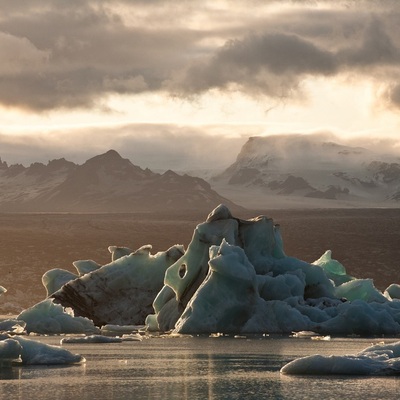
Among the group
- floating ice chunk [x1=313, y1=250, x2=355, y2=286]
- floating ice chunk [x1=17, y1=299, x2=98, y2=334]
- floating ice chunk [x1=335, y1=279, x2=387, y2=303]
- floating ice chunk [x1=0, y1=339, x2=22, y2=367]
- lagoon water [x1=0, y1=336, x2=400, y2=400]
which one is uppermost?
floating ice chunk [x1=313, y1=250, x2=355, y2=286]

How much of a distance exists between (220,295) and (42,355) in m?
11.6

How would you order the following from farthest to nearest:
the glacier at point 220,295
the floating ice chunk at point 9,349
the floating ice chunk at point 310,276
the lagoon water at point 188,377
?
the floating ice chunk at point 310,276 < the glacier at point 220,295 < the floating ice chunk at point 9,349 < the lagoon water at point 188,377

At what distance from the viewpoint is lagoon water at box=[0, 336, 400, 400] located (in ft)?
69.5

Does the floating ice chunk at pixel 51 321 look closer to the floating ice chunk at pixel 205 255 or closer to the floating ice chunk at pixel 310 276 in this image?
the floating ice chunk at pixel 205 255

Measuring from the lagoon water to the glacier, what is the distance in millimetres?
4077

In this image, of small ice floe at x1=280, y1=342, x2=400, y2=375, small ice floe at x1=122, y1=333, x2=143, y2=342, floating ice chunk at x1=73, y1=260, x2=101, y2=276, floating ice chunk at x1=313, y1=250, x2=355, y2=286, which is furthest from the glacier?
small ice floe at x1=280, y1=342, x2=400, y2=375

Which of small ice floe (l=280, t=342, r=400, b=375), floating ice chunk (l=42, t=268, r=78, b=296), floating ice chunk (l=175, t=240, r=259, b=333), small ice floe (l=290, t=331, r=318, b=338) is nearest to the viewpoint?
small ice floe (l=280, t=342, r=400, b=375)

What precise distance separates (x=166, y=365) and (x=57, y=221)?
388 feet

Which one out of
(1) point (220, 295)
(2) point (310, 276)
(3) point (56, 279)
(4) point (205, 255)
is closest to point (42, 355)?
(1) point (220, 295)

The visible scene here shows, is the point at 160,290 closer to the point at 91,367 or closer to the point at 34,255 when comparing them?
the point at 91,367

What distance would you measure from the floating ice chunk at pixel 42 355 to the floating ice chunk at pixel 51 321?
13324 millimetres

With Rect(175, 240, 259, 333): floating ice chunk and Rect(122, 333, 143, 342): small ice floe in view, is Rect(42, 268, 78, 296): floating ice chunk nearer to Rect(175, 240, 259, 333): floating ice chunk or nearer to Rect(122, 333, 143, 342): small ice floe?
Rect(122, 333, 143, 342): small ice floe

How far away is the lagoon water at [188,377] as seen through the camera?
2117 centimetres

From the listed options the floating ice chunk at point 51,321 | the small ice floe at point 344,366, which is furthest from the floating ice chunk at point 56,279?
the small ice floe at point 344,366
